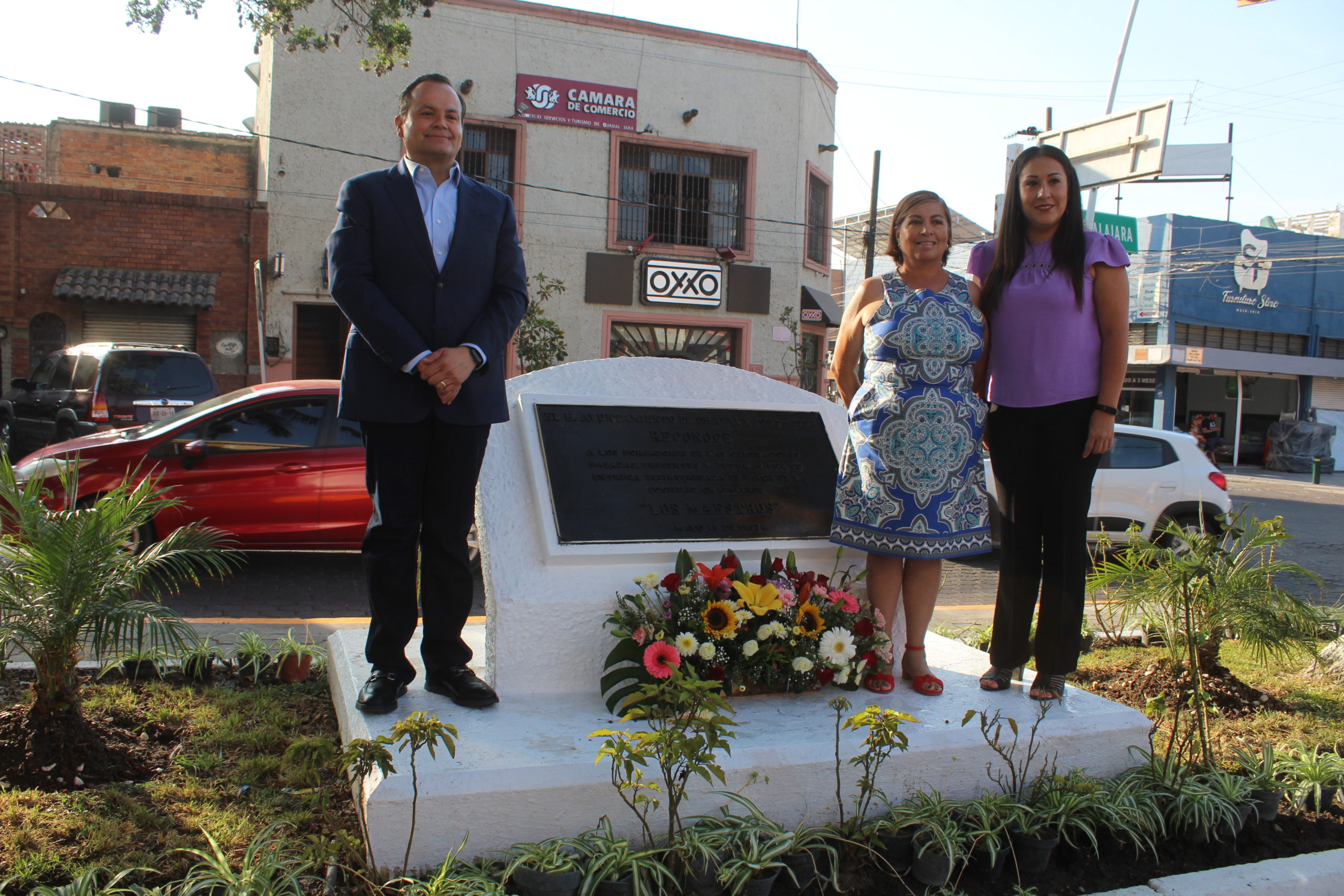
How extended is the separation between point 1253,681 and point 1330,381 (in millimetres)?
30355

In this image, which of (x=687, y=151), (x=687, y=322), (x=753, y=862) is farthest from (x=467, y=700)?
(x=687, y=151)

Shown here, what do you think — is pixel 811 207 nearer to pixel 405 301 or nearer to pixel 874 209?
pixel 874 209

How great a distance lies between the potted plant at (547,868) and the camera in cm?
229

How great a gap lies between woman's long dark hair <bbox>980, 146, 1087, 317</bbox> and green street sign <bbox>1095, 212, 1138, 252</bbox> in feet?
79.6

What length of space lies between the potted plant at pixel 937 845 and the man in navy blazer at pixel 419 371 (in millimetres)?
1382

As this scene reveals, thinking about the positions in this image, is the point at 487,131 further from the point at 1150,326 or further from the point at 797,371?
the point at 1150,326

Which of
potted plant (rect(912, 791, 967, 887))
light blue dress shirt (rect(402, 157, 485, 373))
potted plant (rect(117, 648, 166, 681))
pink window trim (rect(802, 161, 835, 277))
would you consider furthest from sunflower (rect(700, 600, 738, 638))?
pink window trim (rect(802, 161, 835, 277))

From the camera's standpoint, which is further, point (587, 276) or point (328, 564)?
point (587, 276)

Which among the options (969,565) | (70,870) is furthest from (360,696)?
(969,565)

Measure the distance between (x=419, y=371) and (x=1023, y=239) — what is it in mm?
2123

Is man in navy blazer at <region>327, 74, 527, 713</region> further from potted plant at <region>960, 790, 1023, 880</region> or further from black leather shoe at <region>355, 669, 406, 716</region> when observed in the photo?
potted plant at <region>960, 790, 1023, 880</region>

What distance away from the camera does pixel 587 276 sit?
1902cm

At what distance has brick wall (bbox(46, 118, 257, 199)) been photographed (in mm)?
19453

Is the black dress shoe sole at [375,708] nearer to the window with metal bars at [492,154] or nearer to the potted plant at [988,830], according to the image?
the potted plant at [988,830]
